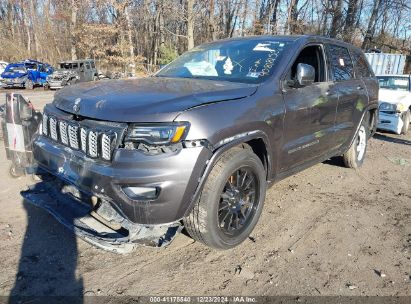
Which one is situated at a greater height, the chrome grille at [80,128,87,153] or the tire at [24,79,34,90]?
the chrome grille at [80,128,87,153]

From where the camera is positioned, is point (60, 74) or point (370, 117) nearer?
point (370, 117)

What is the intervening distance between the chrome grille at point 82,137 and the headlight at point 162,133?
0.21 metres

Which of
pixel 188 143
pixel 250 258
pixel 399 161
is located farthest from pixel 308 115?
pixel 399 161

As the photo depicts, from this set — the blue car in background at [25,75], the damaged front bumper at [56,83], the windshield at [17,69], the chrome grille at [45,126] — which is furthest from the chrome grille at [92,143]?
the windshield at [17,69]

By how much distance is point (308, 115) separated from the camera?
3.99 metres

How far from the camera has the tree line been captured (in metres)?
29.0

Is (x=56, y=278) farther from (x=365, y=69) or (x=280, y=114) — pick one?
(x=365, y=69)

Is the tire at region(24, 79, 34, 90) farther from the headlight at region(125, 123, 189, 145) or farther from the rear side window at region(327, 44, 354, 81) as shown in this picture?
the headlight at region(125, 123, 189, 145)

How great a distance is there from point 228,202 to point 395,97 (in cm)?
809

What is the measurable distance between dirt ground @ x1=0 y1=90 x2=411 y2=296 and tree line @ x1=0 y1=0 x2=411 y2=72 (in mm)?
23219

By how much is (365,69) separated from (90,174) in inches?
182

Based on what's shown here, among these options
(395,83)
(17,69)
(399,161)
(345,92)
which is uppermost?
(345,92)

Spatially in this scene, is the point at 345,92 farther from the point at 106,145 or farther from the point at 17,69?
the point at 17,69

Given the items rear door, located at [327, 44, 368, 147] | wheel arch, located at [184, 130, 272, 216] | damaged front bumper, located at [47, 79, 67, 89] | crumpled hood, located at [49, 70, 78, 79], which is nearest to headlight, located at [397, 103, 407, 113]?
rear door, located at [327, 44, 368, 147]
